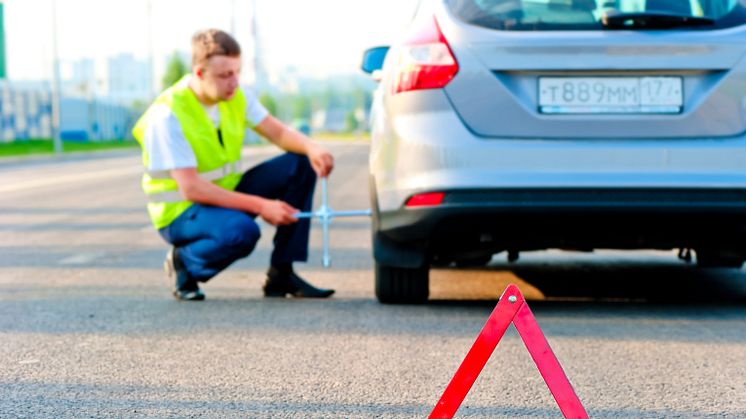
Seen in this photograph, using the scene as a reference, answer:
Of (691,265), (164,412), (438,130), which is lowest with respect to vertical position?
(691,265)

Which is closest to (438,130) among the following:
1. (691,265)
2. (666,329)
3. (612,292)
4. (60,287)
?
(666,329)

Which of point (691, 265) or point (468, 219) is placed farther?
point (691, 265)

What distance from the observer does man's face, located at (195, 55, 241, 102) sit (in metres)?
5.87

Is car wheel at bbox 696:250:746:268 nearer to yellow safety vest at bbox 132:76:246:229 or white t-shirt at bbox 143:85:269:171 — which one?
yellow safety vest at bbox 132:76:246:229

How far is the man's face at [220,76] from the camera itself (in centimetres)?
587

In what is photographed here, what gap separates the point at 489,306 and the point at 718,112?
4.46 feet

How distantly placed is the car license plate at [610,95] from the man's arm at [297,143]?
1282mm

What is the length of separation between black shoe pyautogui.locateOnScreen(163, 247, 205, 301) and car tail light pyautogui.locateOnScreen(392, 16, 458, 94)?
1.41m

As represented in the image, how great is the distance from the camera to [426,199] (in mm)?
5152

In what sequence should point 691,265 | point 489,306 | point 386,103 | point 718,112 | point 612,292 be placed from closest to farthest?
point 718,112 < point 386,103 < point 489,306 < point 612,292 < point 691,265

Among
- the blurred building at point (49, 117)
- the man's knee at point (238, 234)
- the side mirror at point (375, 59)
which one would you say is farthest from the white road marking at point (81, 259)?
the blurred building at point (49, 117)

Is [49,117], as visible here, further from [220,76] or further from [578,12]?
[578,12]

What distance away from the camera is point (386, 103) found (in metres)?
5.39

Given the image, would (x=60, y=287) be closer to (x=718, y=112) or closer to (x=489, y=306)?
(x=489, y=306)
